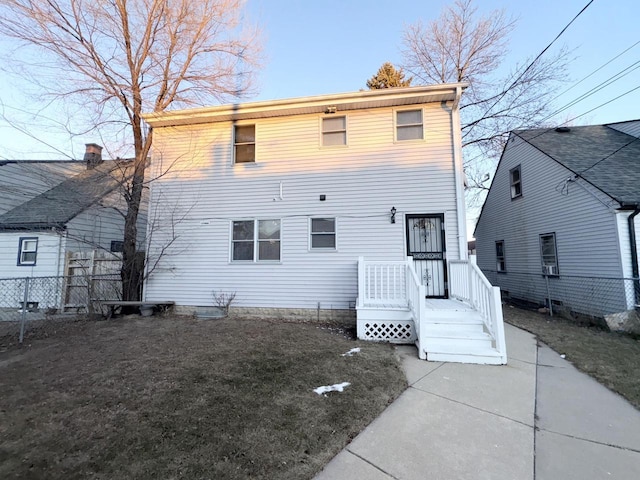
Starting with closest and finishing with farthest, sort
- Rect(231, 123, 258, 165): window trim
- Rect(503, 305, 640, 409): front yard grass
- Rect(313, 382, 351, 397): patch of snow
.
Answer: Rect(313, 382, 351, 397): patch of snow → Rect(503, 305, 640, 409): front yard grass → Rect(231, 123, 258, 165): window trim

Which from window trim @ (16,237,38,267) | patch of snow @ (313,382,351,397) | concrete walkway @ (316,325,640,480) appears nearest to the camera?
concrete walkway @ (316,325,640,480)

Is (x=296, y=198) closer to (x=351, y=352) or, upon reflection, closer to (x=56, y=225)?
(x=351, y=352)

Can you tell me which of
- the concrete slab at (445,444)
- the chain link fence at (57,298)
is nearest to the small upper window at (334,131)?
the concrete slab at (445,444)

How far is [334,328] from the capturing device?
6.82 m

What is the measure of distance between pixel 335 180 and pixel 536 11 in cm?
679

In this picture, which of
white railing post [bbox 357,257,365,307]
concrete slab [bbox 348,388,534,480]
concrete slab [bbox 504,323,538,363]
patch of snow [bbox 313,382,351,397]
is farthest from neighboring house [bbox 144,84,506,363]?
concrete slab [bbox 348,388,534,480]

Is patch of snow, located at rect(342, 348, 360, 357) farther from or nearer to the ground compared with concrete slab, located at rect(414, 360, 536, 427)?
farther from the ground

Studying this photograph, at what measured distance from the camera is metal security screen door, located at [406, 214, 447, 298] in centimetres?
698

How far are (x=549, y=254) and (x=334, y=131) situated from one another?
27.9 feet

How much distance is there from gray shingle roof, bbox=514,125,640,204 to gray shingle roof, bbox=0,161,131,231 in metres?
13.7

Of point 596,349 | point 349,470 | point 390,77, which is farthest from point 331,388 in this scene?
point 390,77

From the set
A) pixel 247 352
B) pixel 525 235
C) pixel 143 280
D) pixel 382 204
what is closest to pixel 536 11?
pixel 382 204

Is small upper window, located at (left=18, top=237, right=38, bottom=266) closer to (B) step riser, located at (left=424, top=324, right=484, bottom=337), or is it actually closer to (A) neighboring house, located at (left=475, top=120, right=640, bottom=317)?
(B) step riser, located at (left=424, top=324, right=484, bottom=337)

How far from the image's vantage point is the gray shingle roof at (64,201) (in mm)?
9890
